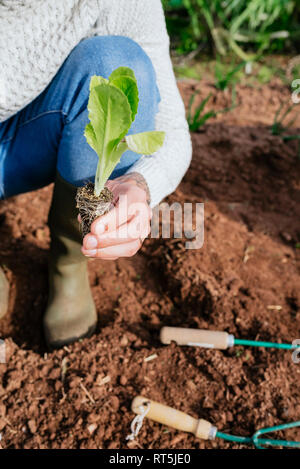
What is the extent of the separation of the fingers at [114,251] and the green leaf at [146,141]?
8.4 inches

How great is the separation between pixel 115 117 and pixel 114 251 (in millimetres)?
281

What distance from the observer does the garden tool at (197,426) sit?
1.17 meters

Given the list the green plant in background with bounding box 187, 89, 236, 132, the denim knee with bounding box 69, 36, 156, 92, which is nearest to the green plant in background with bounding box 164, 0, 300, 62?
the green plant in background with bounding box 187, 89, 236, 132

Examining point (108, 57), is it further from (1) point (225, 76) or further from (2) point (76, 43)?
(1) point (225, 76)

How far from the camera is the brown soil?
1.22m

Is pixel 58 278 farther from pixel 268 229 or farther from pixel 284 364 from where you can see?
pixel 268 229

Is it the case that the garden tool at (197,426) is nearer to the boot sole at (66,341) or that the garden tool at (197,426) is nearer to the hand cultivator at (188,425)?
the hand cultivator at (188,425)

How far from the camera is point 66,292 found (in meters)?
1.41

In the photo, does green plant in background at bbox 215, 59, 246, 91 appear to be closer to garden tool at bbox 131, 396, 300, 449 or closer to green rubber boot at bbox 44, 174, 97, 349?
green rubber boot at bbox 44, 174, 97, 349

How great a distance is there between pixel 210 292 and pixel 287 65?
214 cm
